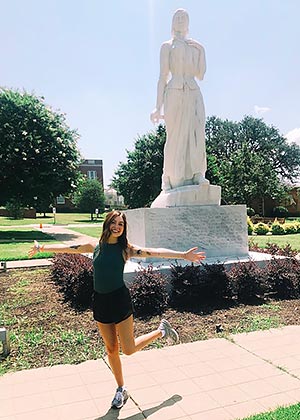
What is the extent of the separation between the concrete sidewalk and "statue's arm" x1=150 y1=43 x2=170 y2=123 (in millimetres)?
5557

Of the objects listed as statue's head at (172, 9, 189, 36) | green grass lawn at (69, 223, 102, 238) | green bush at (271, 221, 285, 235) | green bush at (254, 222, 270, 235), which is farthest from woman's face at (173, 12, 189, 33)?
green bush at (271, 221, 285, 235)

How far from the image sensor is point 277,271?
22.7 feet

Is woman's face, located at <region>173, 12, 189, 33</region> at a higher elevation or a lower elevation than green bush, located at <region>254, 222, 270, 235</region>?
higher

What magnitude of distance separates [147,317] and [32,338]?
5.28 ft

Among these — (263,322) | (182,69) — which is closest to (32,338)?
(263,322)

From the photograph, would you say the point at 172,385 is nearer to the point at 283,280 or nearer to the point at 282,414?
the point at 282,414


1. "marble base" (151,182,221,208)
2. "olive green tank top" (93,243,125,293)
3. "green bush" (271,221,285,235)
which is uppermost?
"marble base" (151,182,221,208)

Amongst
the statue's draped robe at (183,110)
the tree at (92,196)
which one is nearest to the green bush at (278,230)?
the statue's draped robe at (183,110)

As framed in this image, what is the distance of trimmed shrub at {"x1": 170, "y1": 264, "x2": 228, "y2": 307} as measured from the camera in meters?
6.23

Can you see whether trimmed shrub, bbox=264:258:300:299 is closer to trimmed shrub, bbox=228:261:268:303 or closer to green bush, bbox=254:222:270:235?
trimmed shrub, bbox=228:261:268:303

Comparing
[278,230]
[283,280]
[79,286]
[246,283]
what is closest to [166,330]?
[79,286]

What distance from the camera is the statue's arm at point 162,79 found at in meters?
8.30

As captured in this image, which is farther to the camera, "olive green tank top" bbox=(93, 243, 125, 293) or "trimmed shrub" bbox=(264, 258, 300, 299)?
"trimmed shrub" bbox=(264, 258, 300, 299)

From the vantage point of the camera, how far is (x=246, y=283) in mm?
6488
